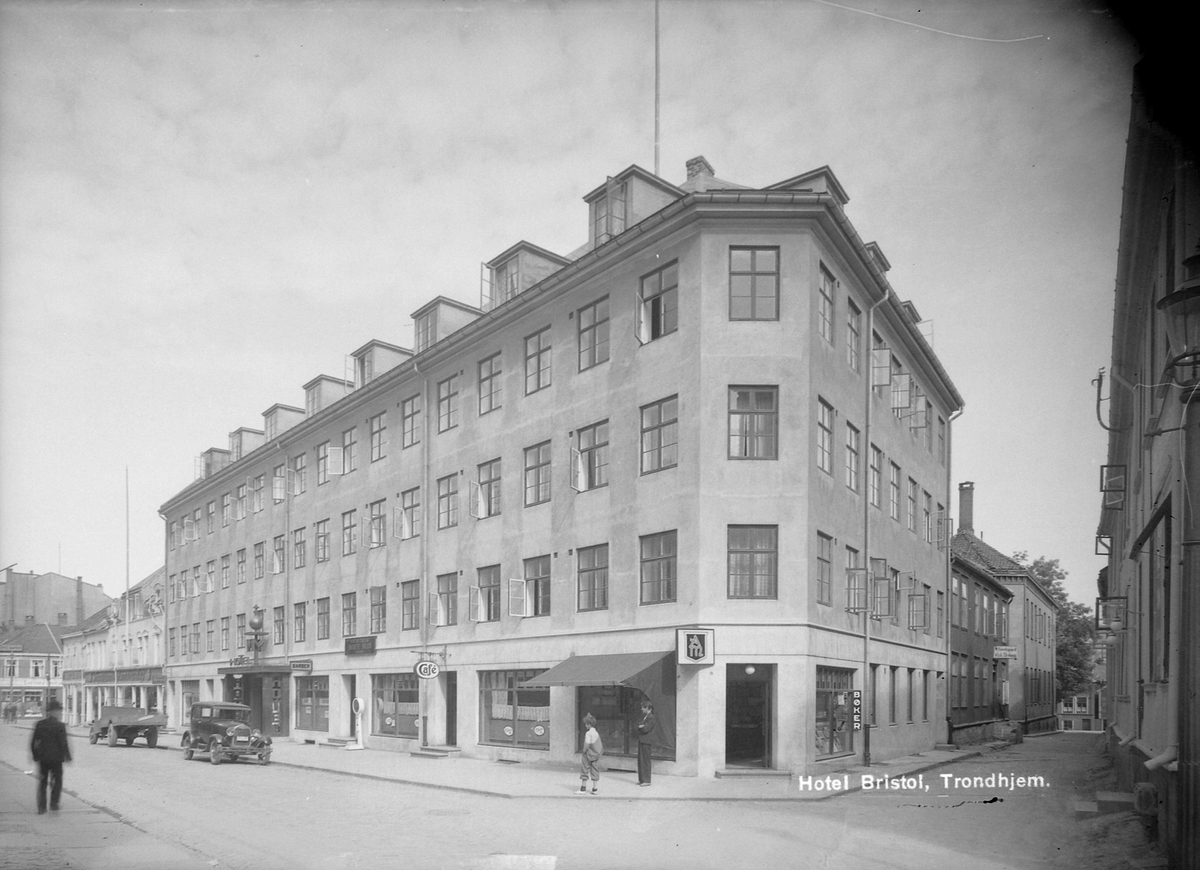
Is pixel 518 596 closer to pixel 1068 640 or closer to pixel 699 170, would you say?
pixel 699 170

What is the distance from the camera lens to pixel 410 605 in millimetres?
34719

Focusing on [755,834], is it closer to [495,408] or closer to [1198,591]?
[1198,591]

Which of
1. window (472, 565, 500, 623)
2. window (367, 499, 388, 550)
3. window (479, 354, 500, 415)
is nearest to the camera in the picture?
window (472, 565, 500, 623)

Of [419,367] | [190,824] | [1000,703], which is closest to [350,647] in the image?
[419,367]

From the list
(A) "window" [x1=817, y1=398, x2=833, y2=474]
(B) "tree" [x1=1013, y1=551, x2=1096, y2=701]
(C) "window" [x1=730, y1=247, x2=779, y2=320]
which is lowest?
(B) "tree" [x1=1013, y1=551, x2=1096, y2=701]

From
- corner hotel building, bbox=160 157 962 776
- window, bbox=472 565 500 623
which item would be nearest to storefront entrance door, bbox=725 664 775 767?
corner hotel building, bbox=160 157 962 776

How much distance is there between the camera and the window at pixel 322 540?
40938 millimetres

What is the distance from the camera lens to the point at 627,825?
16422 mm

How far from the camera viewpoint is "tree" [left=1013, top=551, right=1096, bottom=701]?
72.2m

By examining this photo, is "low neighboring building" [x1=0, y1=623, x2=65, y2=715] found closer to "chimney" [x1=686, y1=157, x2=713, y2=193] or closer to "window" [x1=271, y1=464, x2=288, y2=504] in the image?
"window" [x1=271, y1=464, x2=288, y2=504]

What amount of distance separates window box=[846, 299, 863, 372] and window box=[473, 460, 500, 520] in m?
10.8

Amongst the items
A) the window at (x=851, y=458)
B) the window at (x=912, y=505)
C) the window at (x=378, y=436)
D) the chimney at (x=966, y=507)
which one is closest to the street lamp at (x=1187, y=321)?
the window at (x=851, y=458)

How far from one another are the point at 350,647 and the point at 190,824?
70.6 feet

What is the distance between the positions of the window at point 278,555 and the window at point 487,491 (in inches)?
656
